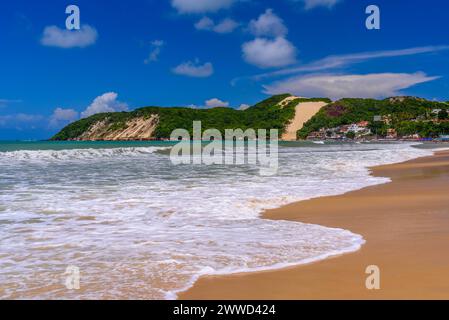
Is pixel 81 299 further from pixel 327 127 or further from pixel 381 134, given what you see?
pixel 327 127

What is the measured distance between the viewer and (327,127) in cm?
18312

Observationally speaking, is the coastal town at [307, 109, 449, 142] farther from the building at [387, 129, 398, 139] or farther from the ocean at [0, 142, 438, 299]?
the ocean at [0, 142, 438, 299]

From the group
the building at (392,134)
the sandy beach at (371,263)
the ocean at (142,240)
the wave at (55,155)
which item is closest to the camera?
the sandy beach at (371,263)

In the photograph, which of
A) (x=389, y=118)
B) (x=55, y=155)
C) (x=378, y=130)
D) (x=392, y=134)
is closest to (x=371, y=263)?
(x=55, y=155)

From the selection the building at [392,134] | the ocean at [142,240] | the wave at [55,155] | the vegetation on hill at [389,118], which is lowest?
the ocean at [142,240]

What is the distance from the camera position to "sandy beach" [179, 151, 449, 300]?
157 inches

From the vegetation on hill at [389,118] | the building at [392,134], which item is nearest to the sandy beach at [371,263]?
the vegetation on hill at [389,118]

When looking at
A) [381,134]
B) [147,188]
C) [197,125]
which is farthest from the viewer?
[197,125]

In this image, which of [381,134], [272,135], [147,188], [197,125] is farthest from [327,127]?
[147,188]

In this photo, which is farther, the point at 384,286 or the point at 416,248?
the point at 416,248

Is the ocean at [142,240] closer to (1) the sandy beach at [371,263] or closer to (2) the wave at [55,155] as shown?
(1) the sandy beach at [371,263]

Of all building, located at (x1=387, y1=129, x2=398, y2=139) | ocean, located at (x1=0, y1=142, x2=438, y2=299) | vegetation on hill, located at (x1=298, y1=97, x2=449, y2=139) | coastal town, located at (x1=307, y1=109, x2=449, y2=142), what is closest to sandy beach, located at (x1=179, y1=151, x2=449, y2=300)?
ocean, located at (x1=0, y1=142, x2=438, y2=299)

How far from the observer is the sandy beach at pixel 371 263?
13.1 feet
